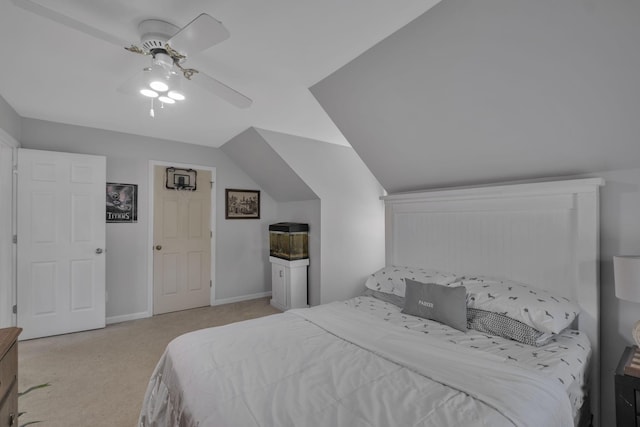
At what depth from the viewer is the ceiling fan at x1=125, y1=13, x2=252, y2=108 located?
1325 millimetres

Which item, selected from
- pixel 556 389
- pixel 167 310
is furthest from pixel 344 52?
pixel 167 310

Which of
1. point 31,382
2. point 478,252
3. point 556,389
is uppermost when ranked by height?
point 478,252

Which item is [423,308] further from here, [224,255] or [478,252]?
[224,255]

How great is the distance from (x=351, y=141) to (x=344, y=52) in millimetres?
992

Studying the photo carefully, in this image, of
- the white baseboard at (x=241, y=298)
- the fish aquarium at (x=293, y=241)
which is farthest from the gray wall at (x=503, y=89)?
the white baseboard at (x=241, y=298)

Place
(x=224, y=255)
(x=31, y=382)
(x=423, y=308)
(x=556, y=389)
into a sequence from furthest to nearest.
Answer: (x=224, y=255) → (x=31, y=382) → (x=423, y=308) → (x=556, y=389)

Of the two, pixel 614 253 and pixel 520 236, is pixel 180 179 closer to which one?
pixel 520 236

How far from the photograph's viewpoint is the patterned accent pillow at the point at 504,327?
5.64 ft

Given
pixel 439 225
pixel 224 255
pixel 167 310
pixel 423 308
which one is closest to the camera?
pixel 423 308

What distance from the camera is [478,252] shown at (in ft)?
7.88

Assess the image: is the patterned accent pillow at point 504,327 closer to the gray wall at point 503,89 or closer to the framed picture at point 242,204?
the gray wall at point 503,89

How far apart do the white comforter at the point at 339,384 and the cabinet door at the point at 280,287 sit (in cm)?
224

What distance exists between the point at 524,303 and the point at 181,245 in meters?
3.99

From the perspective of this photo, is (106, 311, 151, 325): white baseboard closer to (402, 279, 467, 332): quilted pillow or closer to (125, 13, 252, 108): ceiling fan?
(125, 13, 252, 108): ceiling fan
